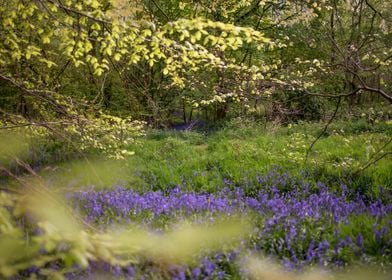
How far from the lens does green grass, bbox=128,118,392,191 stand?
5.80 metres

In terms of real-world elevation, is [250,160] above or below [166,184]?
above

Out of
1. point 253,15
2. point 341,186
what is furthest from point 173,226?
point 253,15

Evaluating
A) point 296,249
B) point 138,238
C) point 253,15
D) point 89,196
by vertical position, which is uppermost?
point 253,15

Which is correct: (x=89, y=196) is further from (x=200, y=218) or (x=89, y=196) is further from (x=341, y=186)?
(x=341, y=186)

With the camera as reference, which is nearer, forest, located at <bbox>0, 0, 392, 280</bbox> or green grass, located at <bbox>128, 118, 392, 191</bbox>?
forest, located at <bbox>0, 0, 392, 280</bbox>

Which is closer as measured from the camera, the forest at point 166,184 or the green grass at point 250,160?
the forest at point 166,184

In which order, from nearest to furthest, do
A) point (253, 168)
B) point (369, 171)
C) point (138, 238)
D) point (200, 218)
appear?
point (138, 238) < point (200, 218) < point (369, 171) < point (253, 168)

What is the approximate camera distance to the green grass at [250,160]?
5805mm

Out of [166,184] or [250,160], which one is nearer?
[166,184]

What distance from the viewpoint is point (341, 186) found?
517cm

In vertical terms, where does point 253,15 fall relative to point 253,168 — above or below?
above

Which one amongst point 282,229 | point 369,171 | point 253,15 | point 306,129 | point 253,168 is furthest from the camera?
point 253,15

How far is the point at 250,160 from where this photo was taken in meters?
7.05

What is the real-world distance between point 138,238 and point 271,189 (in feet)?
12.2
